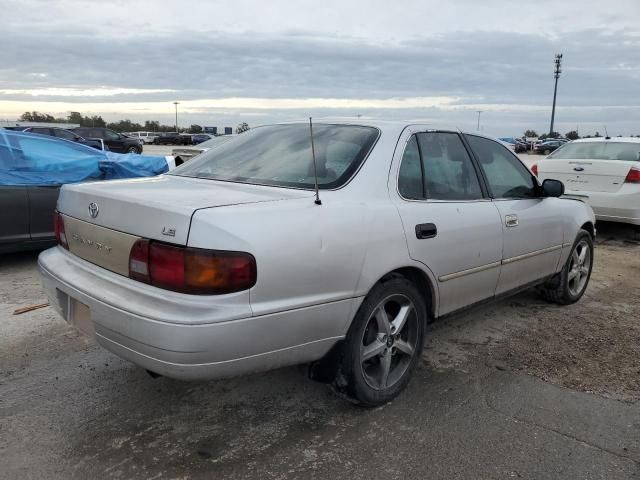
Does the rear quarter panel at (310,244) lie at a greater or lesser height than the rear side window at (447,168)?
lesser

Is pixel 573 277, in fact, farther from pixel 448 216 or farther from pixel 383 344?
pixel 383 344

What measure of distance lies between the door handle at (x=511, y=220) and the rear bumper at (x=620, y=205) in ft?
15.7

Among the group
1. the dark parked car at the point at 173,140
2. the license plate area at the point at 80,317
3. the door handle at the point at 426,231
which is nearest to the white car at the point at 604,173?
the door handle at the point at 426,231

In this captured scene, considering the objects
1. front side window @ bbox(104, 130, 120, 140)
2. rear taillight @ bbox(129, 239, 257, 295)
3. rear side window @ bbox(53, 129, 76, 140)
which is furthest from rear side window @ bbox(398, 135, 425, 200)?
front side window @ bbox(104, 130, 120, 140)

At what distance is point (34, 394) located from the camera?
3188mm

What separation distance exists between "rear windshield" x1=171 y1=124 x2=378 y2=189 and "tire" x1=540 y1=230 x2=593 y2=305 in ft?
8.60

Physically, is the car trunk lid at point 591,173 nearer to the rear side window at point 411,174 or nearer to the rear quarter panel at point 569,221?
the rear quarter panel at point 569,221

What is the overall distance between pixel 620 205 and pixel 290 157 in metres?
6.37

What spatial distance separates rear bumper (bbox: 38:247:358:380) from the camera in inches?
90.7

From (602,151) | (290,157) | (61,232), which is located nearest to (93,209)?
(61,232)

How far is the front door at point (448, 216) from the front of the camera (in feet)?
10.3

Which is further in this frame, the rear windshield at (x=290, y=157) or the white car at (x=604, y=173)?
the white car at (x=604, y=173)

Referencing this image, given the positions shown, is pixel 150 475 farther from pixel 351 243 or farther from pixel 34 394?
pixel 351 243

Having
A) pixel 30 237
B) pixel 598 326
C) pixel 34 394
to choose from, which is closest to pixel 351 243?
pixel 34 394
